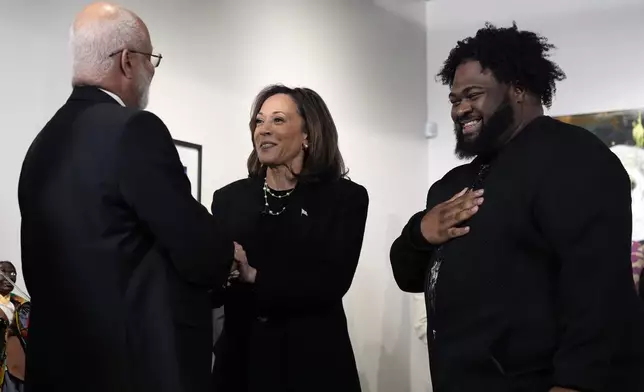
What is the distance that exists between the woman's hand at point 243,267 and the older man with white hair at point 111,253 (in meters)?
0.32

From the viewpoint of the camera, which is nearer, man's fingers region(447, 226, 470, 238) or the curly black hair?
man's fingers region(447, 226, 470, 238)

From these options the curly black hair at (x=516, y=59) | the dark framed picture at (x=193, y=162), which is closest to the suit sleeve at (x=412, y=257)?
the curly black hair at (x=516, y=59)

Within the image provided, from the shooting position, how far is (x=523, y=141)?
178cm

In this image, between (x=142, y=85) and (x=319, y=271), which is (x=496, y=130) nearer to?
(x=319, y=271)

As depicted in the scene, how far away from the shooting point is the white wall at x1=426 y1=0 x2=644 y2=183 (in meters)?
4.63

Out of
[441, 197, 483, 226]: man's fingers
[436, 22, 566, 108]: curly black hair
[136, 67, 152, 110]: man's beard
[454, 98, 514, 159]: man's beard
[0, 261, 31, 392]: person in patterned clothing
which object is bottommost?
[0, 261, 31, 392]: person in patterned clothing

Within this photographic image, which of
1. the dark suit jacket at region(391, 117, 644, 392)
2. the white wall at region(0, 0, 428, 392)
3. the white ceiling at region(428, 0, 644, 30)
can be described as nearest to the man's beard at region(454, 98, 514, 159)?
the dark suit jacket at region(391, 117, 644, 392)

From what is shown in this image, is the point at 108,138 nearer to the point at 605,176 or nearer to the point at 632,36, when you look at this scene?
the point at 605,176

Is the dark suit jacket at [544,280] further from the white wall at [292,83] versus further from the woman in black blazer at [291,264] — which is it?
the white wall at [292,83]

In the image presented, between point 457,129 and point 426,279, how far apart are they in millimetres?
403

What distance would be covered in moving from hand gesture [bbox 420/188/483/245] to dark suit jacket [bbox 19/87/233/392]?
1.75 ft

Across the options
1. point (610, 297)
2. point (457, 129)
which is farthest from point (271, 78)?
point (610, 297)

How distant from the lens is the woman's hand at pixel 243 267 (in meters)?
2.07

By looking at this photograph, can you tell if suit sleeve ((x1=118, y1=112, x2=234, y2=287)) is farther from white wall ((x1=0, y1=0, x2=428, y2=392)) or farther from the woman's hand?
white wall ((x1=0, y1=0, x2=428, y2=392))
